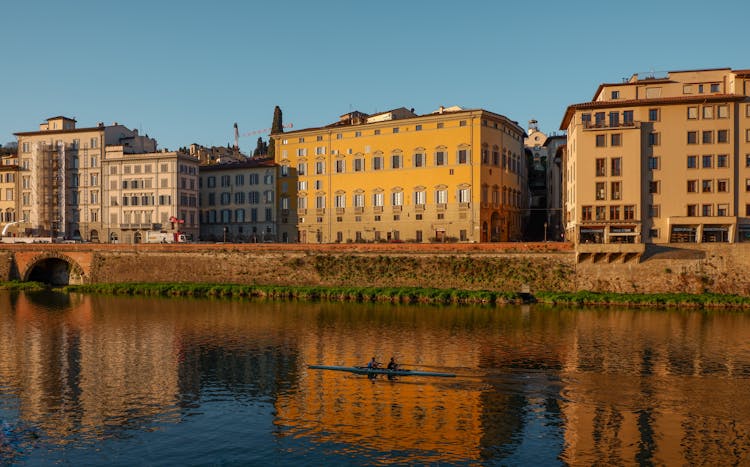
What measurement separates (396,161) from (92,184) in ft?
174

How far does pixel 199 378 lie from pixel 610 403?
21.9 metres

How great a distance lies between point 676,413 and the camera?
92.5 feet

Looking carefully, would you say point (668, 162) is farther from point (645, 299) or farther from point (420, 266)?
point (420, 266)

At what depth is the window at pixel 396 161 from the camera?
289 feet

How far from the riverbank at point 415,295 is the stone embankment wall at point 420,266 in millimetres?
1974

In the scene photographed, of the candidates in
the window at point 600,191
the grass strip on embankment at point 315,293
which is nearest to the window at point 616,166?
the window at point 600,191

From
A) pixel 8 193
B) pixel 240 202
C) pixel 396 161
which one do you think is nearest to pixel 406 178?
pixel 396 161

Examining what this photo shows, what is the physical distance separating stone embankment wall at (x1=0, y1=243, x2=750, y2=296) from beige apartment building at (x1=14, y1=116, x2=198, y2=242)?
16.9 meters

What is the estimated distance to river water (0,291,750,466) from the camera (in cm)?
2452

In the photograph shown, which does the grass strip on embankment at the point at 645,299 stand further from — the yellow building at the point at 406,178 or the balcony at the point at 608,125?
the yellow building at the point at 406,178

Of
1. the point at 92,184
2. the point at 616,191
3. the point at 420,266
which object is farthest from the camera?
the point at 92,184

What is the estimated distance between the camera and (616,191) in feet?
223

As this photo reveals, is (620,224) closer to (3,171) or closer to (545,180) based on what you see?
(545,180)

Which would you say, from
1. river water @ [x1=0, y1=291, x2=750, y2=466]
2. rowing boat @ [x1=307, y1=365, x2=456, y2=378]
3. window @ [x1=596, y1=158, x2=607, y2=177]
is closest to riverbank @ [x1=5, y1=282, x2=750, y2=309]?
river water @ [x1=0, y1=291, x2=750, y2=466]
